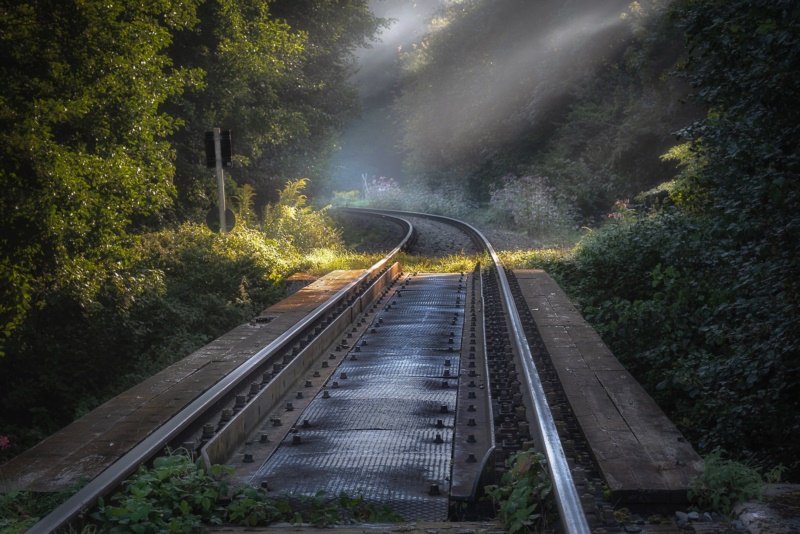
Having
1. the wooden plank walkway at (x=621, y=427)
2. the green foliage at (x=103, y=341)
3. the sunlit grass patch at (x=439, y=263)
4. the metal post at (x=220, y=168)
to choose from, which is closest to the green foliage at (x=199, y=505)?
the wooden plank walkway at (x=621, y=427)

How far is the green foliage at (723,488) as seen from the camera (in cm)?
349

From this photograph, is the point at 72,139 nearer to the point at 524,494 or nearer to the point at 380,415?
the point at 380,415

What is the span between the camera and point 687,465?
3834mm

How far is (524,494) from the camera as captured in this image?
3.54m

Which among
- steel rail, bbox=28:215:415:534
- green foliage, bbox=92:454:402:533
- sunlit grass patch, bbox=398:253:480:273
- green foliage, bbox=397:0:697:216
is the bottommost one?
green foliage, bbox=92:454:402:533

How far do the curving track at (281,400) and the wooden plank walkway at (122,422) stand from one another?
15cm

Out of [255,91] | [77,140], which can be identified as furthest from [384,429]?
[255,91]

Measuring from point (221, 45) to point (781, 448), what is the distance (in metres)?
13.5

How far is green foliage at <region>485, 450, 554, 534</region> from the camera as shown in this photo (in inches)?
132

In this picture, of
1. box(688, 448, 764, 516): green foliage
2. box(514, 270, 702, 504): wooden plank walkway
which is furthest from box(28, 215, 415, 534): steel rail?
box(688, 448, 764, 516): green foliage

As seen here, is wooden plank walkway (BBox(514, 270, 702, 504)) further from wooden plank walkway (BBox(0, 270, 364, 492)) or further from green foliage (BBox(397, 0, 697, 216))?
green foliage (BBox(397, 0, 697, 216))

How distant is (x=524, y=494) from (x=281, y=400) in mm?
2771

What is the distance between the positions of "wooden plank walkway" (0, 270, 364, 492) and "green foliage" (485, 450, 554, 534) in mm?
1924

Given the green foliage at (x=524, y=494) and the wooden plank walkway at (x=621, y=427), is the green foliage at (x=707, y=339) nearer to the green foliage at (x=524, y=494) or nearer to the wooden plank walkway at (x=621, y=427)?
the wooden plank walkway at (x=621, y=427)
